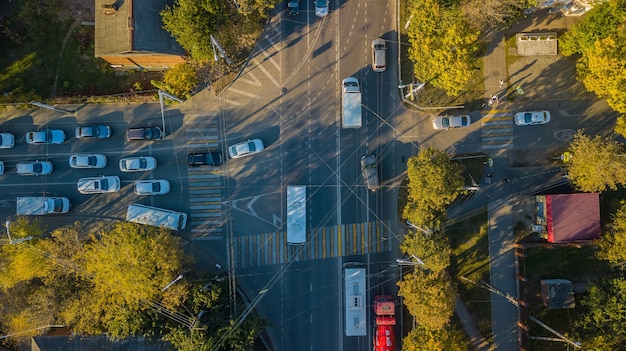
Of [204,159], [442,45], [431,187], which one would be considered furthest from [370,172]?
[204,159]

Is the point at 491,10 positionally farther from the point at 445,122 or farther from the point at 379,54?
the point at 445,122

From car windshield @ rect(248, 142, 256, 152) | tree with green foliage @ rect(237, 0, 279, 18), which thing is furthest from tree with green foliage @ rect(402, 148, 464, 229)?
tree with green foliage @ rect(237, 0, 279, 18)

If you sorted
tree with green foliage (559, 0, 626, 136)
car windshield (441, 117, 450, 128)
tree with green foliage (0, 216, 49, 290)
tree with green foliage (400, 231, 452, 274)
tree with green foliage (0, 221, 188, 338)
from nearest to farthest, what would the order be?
tree with green foliage (0, 221, 188, 338)
tree with green foliage (0, 216, 49, 290)
tree with green foliage (559, 0, 626, 136)
tree with green foliage (400, 231, 452, 274)
car windshield (441, 117, 450, 128)

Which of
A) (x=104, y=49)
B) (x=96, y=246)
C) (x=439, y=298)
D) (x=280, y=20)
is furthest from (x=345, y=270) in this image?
(x=104, y=49)

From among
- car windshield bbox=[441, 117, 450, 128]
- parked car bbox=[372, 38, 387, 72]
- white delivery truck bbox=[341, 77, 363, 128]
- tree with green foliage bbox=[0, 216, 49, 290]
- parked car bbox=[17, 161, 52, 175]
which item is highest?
parked car bbox=[372, 38, 387, 72]

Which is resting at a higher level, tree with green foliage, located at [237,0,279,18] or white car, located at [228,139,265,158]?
tree with green foliage, located at [237,0,279,18]

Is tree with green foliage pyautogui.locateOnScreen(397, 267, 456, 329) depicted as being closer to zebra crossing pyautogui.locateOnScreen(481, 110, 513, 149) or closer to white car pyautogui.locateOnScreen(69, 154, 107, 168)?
zebra crossing pyautogui.locateOnScreen(481, 110, 513, 149)

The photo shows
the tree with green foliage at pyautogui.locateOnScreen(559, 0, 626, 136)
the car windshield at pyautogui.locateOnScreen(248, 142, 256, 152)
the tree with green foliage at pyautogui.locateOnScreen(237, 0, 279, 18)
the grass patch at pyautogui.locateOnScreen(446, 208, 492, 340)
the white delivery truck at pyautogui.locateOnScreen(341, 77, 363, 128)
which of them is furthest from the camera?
the grass patch at pyautogui.locateOnScreen(446, 208, 492, 340)
